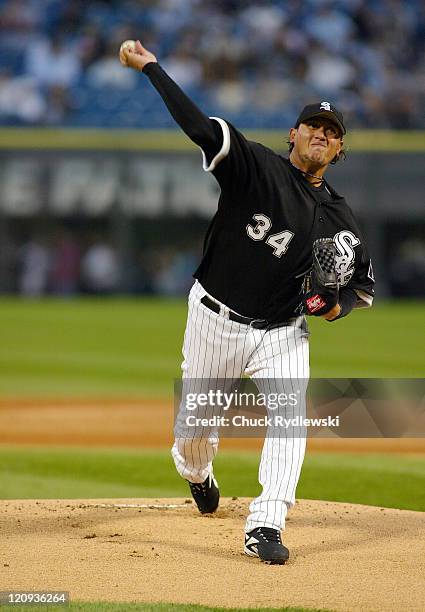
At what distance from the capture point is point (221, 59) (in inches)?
757

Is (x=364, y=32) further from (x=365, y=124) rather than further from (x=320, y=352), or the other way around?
(x=320, y=352)

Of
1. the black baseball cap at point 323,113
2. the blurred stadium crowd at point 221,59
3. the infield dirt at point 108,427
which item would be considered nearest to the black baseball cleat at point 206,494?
the black baseball cap at point 323,113

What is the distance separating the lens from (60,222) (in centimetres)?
1856

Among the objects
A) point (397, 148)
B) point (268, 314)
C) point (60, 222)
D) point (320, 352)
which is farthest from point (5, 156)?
point (268, 314)

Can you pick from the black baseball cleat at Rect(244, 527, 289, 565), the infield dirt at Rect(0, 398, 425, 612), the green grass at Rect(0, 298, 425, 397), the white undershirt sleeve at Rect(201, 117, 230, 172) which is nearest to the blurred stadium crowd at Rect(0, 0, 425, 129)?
the green grass at Rect(0, 298, 425, 397)

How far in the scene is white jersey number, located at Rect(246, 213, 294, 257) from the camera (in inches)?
156

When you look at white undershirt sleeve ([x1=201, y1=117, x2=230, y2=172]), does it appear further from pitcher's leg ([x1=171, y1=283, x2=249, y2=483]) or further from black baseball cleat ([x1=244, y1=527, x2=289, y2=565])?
black baseball cleat ([x1=244, y1=527, x2=289, y2=565])

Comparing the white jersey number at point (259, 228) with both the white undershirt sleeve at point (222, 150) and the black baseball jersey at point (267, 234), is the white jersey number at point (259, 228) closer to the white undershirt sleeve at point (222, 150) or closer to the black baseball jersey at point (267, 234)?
the black baseball jersey at point (267, 234)

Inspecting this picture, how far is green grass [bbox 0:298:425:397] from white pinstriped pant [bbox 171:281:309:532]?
17.8ft

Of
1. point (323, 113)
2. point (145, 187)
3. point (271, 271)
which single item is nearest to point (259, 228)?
point (271, 271)

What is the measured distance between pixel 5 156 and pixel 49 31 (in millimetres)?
3410

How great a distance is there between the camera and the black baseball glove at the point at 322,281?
390 cm

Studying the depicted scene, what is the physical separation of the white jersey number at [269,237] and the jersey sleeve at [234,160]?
139 mm

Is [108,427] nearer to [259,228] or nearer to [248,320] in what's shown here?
[248,320]
